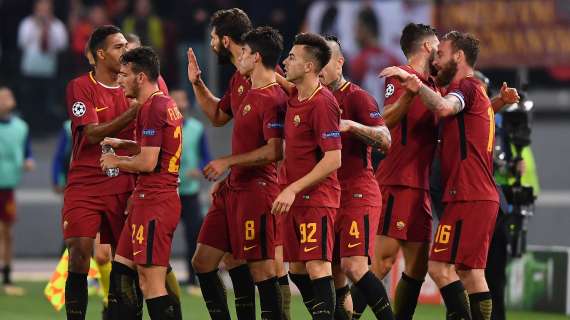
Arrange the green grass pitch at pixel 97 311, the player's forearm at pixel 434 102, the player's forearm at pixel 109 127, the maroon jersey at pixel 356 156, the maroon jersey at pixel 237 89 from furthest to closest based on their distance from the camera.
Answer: the green grass pitch at pixel 97 311 < the maroon jersey at pixel 237 89 < the player's forearm at pixel 109 127 < the maroon jersey at pixel 356 156 < the player's forearm at pixel 434 102

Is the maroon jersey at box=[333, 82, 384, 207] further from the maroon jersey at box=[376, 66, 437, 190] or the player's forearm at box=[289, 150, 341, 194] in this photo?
the player's forearm at box=[289, 150, 341, 194]

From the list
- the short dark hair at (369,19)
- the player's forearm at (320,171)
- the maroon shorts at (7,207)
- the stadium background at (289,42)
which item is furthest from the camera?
the short dark hair at (369,19)

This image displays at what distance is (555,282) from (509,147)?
7.50ft

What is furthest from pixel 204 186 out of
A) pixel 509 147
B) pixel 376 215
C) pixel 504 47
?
pixel 376 215

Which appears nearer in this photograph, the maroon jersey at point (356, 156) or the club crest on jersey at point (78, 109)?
the maroon jersey at point (356, 156)

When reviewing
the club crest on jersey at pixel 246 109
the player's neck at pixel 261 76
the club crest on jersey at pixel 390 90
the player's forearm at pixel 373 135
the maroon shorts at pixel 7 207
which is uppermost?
the player's neck at pixel 261 76

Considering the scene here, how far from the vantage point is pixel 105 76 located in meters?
9.80

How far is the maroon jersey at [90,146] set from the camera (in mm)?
9625

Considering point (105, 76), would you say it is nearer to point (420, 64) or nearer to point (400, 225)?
point (420, 64)

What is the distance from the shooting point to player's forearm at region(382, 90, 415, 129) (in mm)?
9164

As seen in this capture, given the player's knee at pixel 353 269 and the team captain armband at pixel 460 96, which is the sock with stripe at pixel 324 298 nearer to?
the player's knee at pixel 353 269

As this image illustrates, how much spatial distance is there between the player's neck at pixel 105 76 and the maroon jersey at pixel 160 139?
904 mm

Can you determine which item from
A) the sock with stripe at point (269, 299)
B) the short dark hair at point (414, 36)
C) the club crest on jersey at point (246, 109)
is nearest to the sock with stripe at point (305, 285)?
the sock with stripe at point (269, 299)

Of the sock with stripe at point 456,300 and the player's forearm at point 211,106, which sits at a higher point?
the player's forearm at point 211,106
